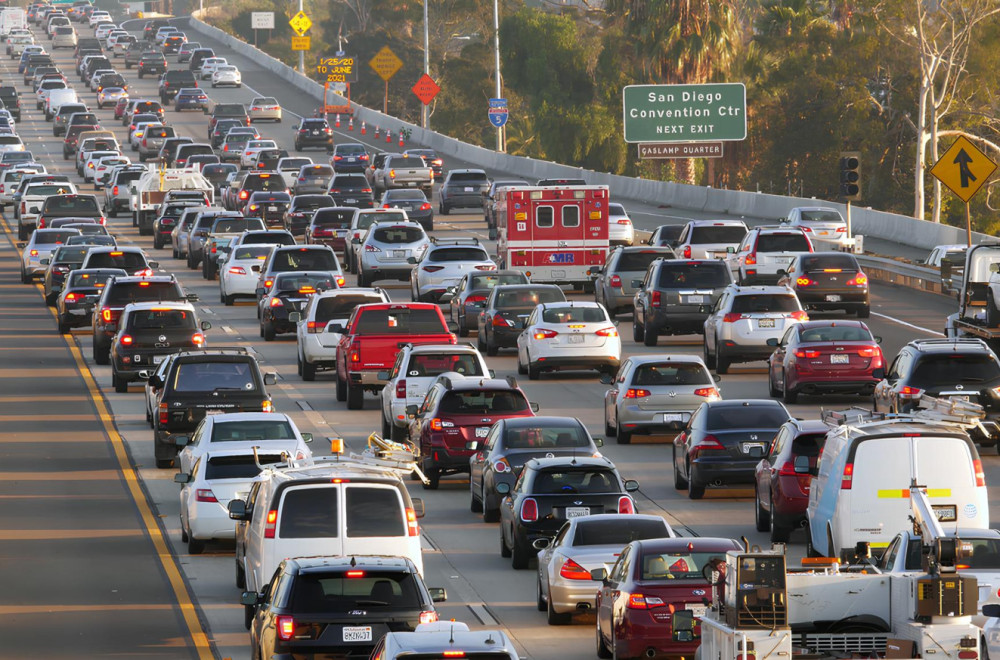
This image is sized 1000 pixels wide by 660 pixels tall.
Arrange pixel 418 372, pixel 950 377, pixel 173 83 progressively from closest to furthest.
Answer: pixel 950 377, pixel 418 372, pixel 173 83

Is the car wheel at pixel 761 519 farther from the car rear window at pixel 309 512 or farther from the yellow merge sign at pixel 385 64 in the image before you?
the yellow merge sign at pixel 385 64

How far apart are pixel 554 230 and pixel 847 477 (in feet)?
95.9

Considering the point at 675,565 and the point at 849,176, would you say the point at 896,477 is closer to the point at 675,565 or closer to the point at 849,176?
the point at 675,565

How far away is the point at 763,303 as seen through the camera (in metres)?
37.5

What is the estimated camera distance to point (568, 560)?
1917cm

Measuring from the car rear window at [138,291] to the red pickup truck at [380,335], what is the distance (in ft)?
23.2

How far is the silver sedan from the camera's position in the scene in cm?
1911

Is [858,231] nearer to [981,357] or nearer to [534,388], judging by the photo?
[534,388]

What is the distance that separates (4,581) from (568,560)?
22.9 ft

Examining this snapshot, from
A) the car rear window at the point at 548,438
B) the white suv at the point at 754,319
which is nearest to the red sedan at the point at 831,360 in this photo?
the white suv at the point at 754,319

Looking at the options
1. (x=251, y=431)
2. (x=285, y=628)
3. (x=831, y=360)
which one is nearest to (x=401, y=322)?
(x=831, y=360)

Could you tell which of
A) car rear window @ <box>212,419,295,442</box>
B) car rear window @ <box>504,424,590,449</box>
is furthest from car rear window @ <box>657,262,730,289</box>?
car rear window @ <box>212,419,295,442</box>

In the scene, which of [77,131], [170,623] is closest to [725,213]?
[77,131]

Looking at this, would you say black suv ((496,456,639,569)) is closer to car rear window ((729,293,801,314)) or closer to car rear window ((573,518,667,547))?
car rear window ((573,518,667,547))
